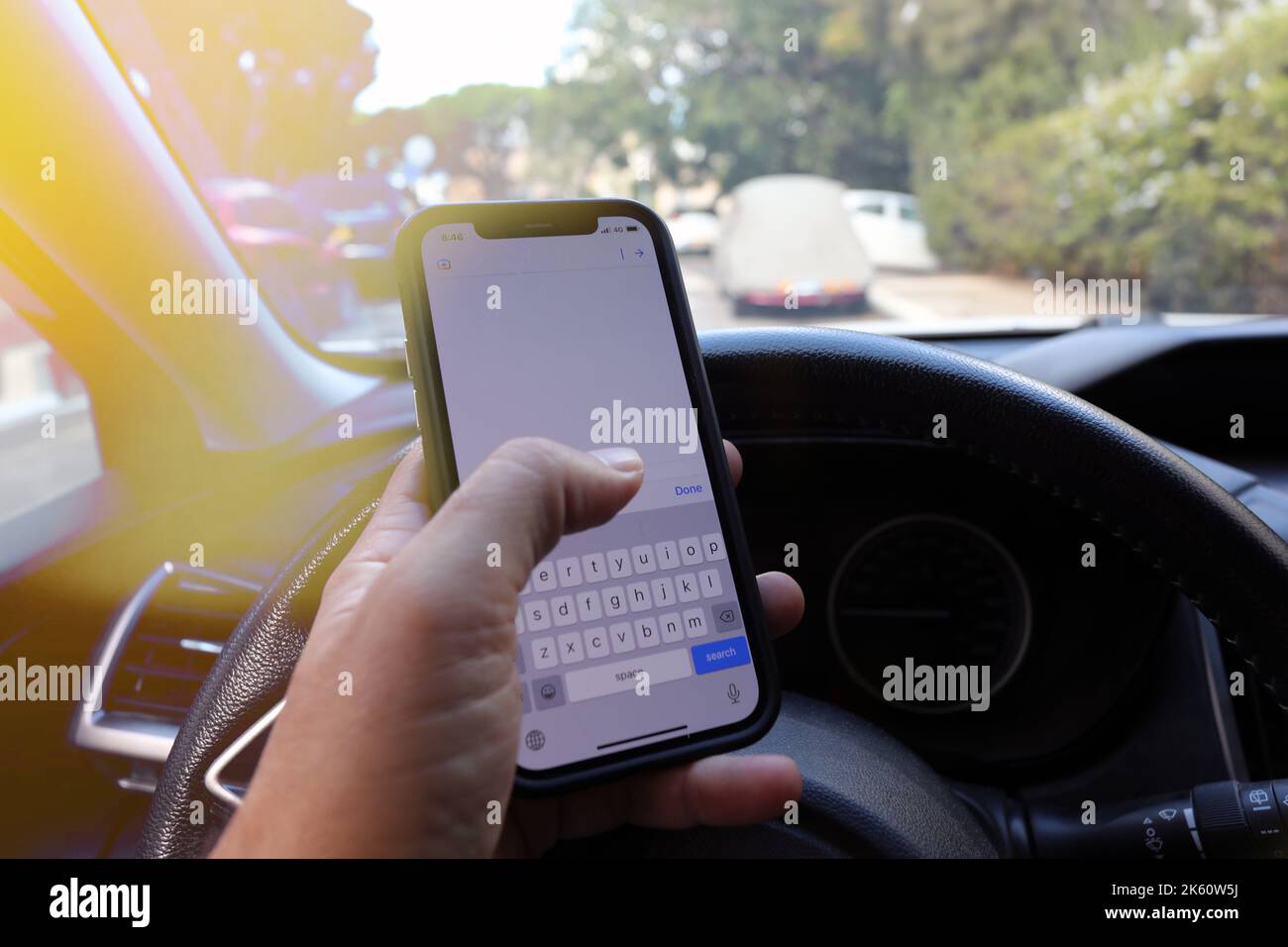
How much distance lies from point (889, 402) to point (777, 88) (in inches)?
77.9

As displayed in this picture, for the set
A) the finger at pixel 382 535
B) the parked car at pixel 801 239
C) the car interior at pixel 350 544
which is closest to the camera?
the finger at pixel 382 535

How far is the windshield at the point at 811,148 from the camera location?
6.29 ft

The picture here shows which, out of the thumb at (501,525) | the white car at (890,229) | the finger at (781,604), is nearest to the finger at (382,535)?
the thumb at (501,525)

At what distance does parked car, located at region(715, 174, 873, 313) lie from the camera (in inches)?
101

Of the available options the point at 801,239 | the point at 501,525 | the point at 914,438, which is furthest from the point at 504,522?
the point at 801,239

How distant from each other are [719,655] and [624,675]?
0.33ft

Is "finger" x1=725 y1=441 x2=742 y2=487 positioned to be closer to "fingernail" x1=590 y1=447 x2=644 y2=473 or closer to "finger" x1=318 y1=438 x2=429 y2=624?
"fingernail" x1=590 y1=447 x2=644 y2=473

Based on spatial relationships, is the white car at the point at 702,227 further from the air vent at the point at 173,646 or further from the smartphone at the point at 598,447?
the air vent at the point at 173,646

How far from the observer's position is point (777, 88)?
2648mm

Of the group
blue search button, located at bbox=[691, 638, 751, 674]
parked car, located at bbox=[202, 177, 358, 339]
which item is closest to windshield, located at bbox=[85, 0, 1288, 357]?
parked car, located at bbox=[202, 177, 358, 339]

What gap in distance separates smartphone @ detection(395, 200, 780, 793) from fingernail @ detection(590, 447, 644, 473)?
0.03 meters
